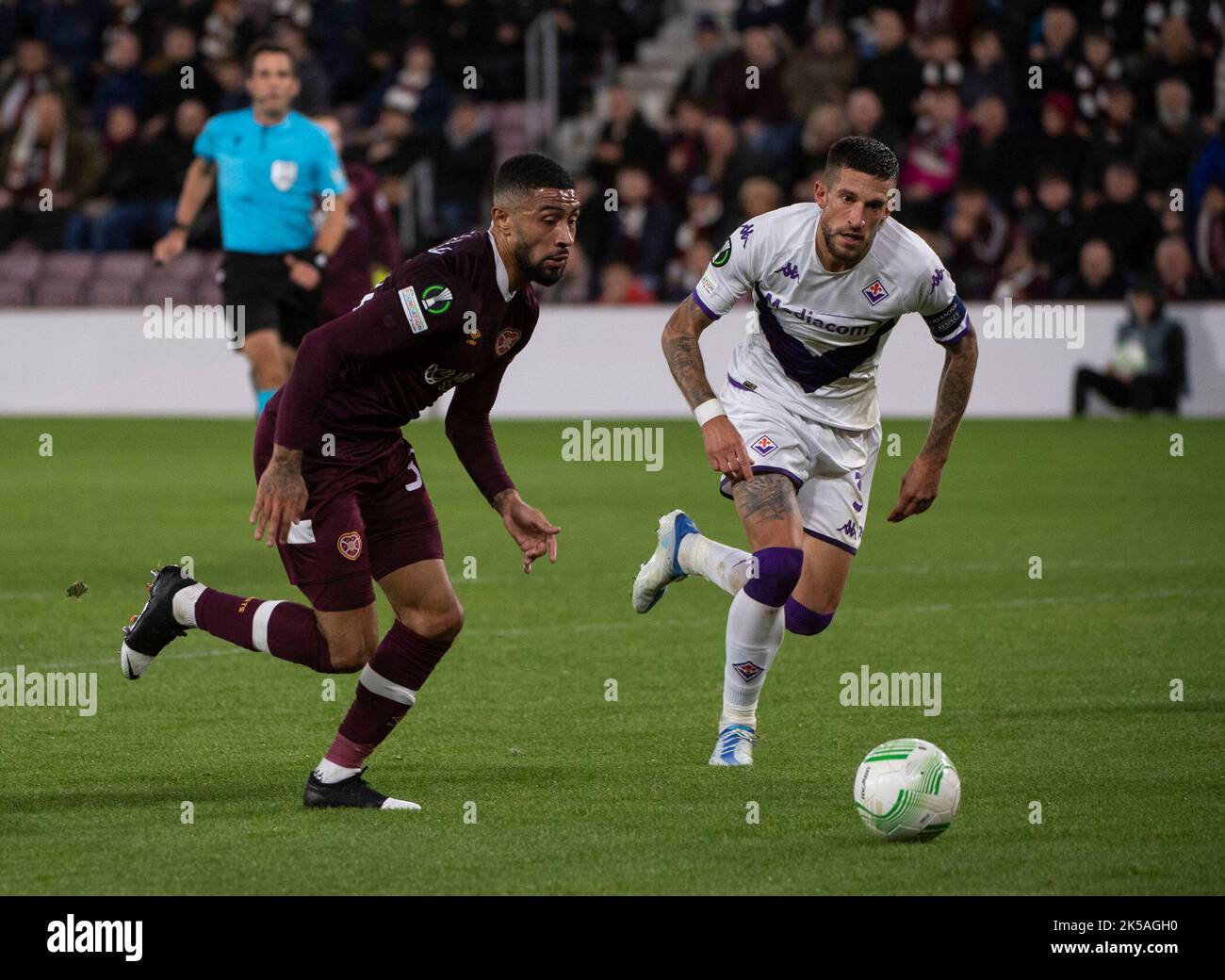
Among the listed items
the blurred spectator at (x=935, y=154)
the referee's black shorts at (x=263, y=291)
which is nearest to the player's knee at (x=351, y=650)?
the referee's black shorts at (x=263, y=291)

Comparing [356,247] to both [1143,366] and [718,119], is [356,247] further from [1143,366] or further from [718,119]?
[1143,366]

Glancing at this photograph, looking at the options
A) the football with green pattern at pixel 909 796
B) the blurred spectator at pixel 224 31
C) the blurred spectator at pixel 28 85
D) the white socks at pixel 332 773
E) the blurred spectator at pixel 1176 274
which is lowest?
the football with green pattern at pixel 909 796

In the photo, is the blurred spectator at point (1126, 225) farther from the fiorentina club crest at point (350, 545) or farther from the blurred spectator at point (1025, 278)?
the fiorentina club crest at point (350, 545)

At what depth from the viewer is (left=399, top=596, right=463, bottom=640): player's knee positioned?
6.21 metres

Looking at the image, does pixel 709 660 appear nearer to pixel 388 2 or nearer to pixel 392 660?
pixel 392 660

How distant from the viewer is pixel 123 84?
24719 mm

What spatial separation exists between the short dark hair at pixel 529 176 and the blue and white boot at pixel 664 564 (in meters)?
1.96

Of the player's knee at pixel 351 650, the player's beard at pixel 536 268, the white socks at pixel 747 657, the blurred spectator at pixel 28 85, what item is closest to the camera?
the player's beard at pixel 536 268

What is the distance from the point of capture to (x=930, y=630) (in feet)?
31.3

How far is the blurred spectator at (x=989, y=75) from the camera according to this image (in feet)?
67.8

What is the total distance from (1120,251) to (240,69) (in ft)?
33.7

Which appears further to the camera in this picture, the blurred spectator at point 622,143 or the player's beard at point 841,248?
the blurred spectator at point 622,143

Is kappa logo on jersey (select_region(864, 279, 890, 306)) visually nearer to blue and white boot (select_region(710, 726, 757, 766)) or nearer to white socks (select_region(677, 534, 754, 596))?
white socks (select_region(677, 534, 754, 596))

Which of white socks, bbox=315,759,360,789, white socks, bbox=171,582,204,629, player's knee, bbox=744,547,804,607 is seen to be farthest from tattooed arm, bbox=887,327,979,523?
white socks, bbox=171,582,204,629
